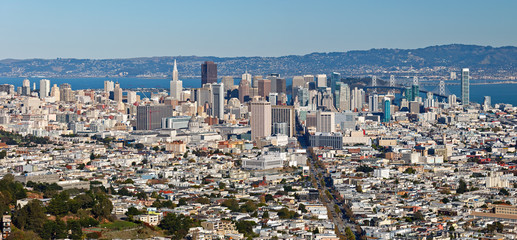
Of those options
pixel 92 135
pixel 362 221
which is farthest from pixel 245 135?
pixel 362 221

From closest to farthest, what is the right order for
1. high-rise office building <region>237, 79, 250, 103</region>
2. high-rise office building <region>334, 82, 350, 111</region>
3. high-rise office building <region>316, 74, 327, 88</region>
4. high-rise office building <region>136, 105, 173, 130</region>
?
1. high-rise office building <region>136, 105, 173, 130</region>
2. high-rise office building <region>334, 82, 350, 111</region>
3. high-rise office building <region>237, 79, 250, 103</region>
4. high-rise office building <region>316, 74, 327, 88</region>

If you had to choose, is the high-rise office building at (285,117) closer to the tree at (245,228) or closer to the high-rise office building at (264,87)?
the high-rise office building at (264,87)

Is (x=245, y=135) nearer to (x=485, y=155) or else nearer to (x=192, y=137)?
(x=192, y=137)

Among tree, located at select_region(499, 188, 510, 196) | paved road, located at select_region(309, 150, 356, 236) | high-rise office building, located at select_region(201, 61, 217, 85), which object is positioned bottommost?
paved road, located at select_region(309, 150, 356, 236)

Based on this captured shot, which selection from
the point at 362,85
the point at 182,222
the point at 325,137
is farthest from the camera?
the point at 362,85

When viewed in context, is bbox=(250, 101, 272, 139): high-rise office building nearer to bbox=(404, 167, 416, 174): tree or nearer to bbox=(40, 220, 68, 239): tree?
bbox=(404, 167, 416, 174): tree

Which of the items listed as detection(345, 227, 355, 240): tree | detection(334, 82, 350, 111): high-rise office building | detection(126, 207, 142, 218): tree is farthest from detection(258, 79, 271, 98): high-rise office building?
detection(345, 227, 355, 240): tree
